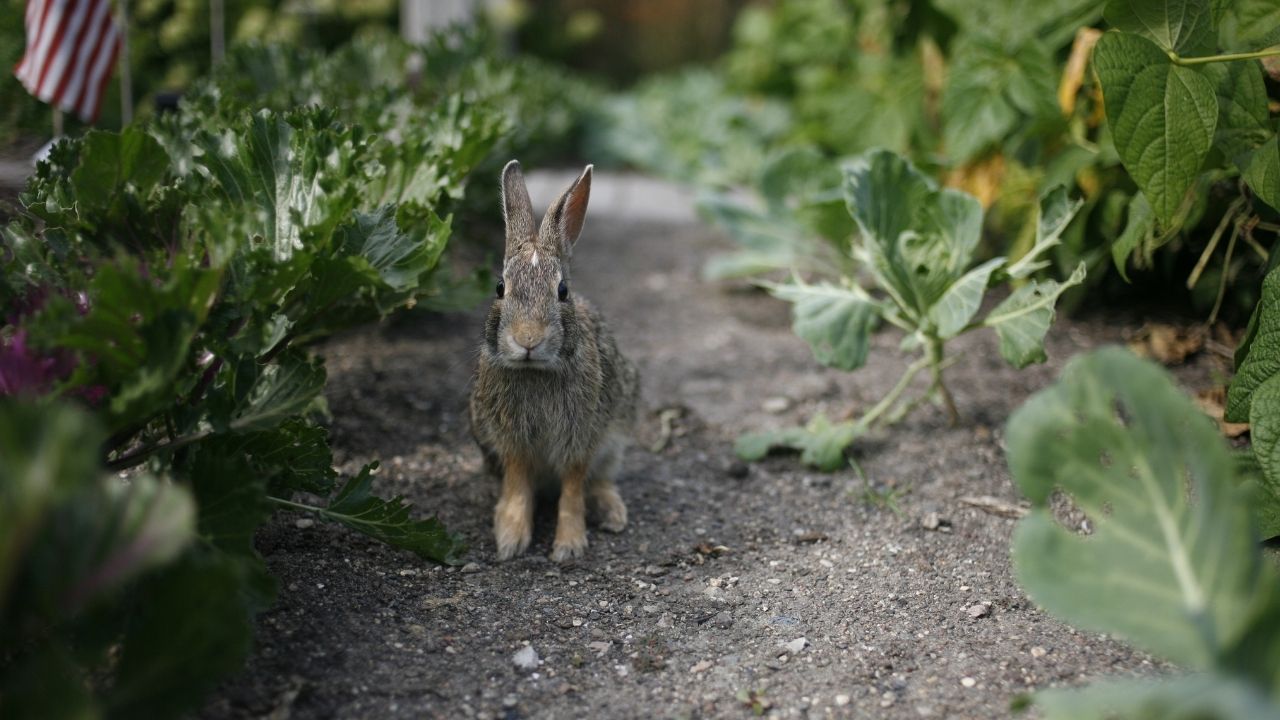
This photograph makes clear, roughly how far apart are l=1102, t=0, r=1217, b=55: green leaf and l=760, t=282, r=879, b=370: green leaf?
1.34 m

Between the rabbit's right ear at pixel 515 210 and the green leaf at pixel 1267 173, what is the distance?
222 cm

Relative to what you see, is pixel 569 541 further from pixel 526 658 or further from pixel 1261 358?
pixel 1261 358

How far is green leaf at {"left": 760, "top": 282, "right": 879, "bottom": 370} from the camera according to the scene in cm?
391

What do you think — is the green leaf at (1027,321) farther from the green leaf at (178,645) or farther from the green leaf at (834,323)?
the green leaf at (178,645)

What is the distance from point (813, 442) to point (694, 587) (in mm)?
1046

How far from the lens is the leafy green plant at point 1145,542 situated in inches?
69.4

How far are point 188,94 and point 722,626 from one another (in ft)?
10.8

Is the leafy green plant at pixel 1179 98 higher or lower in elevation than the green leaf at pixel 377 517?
→ higher

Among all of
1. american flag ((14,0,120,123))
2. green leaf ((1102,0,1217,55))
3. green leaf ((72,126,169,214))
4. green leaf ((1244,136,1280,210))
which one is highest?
american flag ((14,0,120,123))

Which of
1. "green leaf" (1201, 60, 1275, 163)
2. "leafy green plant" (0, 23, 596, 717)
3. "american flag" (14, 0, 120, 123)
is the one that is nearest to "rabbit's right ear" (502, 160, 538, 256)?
"leafy green plant" (0, 23, 596, 717)

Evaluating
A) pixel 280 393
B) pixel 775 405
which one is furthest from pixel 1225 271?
pixel 280 393

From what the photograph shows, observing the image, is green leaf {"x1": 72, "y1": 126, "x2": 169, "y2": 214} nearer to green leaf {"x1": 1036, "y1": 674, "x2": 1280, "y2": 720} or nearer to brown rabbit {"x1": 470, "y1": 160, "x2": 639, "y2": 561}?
brown rabbit {"x1": 470, "y1": 160, "x2": 639, "y2": 561}

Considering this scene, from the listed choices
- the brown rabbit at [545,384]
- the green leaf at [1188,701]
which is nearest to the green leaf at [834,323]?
the brown rabbit at [545,384]

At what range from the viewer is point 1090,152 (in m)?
4.29
